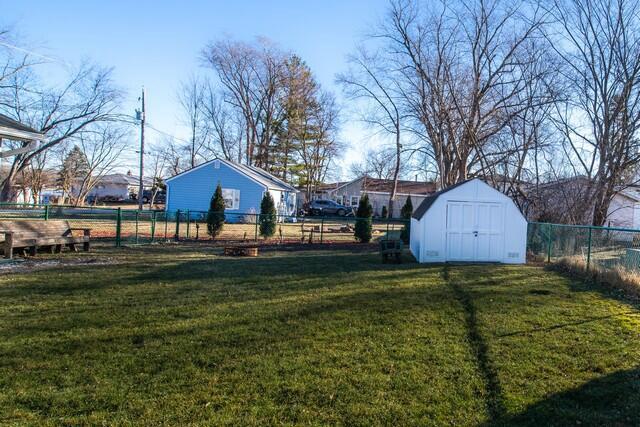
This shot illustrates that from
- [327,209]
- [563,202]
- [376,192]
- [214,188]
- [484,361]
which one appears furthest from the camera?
[376,192]

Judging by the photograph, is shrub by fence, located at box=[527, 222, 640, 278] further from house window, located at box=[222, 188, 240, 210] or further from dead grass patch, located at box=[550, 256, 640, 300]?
house window, located at box=[222, 188, 240, 210]

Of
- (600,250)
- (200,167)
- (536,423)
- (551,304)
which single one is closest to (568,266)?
(600,250)

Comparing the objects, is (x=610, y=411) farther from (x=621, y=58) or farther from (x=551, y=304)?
(x=621, y=58)

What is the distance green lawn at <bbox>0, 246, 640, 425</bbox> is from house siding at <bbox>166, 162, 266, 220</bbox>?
→ 69.6 ft

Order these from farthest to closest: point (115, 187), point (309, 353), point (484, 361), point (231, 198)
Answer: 1. point (115, 187)
2. point (231, 198)
3. point (309, 353)
4. point (484, 361)

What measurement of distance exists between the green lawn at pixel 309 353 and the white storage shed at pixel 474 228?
428 cm

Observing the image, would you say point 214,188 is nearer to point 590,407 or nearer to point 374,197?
point 374,197

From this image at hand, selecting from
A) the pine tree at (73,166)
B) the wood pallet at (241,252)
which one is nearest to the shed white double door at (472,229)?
the wood pallet at (241,252)

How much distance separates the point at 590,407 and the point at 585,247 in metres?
10.1

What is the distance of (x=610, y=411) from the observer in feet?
12.2

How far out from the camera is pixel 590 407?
3.77 meters

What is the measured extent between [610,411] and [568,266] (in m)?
9.36

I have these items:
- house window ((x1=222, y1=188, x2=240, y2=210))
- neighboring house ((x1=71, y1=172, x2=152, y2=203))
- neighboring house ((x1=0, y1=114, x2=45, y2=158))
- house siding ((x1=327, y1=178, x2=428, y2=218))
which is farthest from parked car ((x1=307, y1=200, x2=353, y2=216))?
neighboring house ((x1=0, y1=114, x2=45, y2=158))

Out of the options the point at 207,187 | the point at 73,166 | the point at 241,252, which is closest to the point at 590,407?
the point at 241,252
